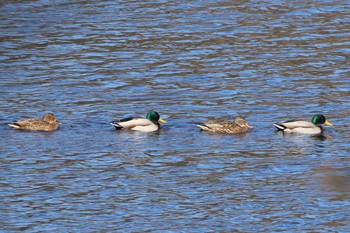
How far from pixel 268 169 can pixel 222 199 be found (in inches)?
72.0

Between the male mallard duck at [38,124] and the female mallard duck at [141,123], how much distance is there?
108cm

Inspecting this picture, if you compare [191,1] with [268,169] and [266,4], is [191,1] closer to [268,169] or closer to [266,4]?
[266,4]

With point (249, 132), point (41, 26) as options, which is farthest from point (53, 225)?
point (41, 26)

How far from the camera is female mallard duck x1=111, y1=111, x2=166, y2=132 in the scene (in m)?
21.1

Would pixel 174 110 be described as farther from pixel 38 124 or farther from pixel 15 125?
pixel 15 125

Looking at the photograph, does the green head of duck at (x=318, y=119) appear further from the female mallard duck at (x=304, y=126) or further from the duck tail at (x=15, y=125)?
the duck tail at (x=15, y=125)

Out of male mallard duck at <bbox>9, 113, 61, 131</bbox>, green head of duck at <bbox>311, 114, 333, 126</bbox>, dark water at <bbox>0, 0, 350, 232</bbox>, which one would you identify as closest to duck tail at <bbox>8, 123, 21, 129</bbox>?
male mallard duck at <bbox>9, 113, 61, 131</bbox>

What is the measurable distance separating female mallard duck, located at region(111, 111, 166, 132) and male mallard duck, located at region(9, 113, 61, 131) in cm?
108

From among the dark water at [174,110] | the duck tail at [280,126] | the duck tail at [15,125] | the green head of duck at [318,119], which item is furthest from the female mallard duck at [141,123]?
the green head of duck at [318,119]

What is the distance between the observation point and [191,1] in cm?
3319

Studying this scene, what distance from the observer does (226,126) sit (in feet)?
68.7

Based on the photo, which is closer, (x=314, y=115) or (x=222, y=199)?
(x=222, y=199)

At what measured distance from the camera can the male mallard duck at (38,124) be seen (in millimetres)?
20969

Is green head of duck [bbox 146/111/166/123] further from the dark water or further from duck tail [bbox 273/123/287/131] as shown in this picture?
duck tail [bbox 273/123/287/131]
